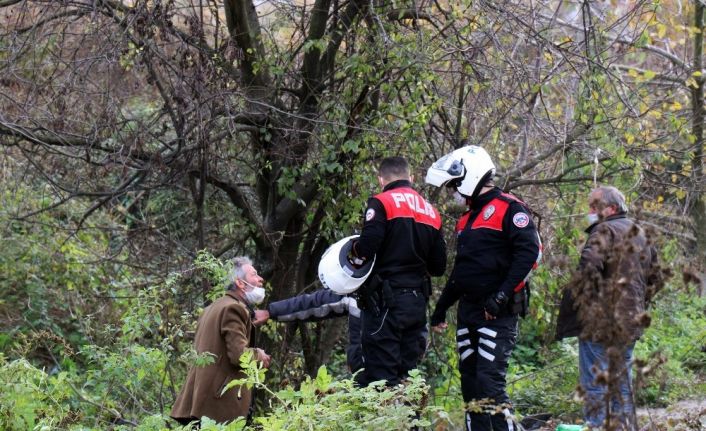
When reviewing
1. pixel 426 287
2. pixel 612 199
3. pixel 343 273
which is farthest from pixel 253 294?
pixel 612 199

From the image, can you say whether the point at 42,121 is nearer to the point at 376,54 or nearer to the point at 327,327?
the point at 376,54

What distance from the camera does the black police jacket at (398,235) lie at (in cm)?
654

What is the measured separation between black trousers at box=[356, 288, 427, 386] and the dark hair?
0.81 m

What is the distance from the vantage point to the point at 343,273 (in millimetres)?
6555

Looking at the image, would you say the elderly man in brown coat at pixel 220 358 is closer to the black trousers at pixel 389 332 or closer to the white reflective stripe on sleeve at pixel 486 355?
the black trousers at pixel 389 332

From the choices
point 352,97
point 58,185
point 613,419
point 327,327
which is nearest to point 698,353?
point 327,327

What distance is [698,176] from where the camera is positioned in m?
9.52

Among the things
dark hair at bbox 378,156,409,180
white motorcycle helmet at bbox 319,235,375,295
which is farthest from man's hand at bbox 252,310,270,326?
dark hair at bbox 378,156,409,180

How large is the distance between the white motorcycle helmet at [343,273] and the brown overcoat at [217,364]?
613 mm

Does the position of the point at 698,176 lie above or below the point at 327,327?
above

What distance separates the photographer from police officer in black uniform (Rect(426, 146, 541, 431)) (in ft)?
20.2

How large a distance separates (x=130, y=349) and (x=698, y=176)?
6.26m

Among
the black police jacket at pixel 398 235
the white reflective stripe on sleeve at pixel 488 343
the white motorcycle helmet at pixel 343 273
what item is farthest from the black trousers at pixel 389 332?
the white reflective stripe on sleeve at pixel 488 343

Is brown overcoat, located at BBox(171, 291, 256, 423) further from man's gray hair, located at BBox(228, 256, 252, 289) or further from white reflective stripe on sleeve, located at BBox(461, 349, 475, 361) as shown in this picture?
white reflective stripe on sleeve, located at BBox(461, 349, 475, 361)
